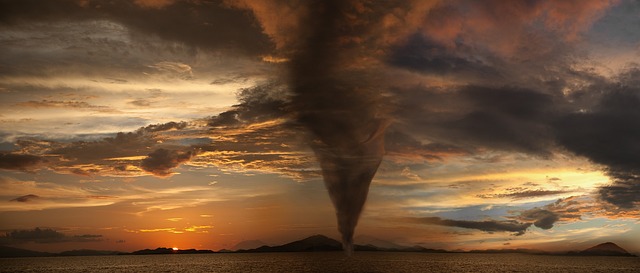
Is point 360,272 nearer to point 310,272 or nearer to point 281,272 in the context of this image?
point 310,272

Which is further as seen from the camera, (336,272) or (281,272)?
(281,272)

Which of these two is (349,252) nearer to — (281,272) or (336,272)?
(336,272)

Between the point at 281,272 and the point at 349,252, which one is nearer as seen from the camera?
the point at 349,252

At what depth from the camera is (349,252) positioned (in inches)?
7283

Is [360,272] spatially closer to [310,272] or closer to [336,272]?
[336,272]

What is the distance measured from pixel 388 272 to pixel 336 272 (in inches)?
838

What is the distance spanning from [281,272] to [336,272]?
25.2m

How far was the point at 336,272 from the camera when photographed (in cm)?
18450

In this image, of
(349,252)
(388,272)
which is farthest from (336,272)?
(388,272)

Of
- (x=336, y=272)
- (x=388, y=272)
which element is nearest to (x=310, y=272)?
(x=336, y=272)

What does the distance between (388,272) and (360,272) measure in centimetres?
1556

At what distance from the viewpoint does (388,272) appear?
192 meters

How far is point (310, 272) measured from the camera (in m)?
192

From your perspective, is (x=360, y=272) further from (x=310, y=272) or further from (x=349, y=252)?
(x=310, y=272)
